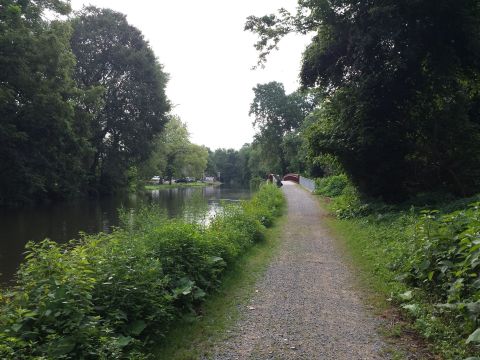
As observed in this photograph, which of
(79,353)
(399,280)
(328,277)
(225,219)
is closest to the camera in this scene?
(79,353)

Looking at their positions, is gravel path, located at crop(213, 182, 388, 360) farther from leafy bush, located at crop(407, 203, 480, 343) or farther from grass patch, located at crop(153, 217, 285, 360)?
leafy bush, located at crop(407, 203, 480, 343)

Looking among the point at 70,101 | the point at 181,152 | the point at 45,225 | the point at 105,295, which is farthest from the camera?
the point at 181,152

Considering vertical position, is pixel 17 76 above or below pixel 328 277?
above

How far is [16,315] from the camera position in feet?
13.5

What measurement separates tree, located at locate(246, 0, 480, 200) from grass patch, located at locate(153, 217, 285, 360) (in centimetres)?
766

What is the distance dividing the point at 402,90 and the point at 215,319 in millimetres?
11755

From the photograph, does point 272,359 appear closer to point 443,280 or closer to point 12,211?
point 443,280

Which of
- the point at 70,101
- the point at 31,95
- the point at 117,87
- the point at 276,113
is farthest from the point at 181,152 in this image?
the point at 31,95

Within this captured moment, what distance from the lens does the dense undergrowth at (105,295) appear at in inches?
155

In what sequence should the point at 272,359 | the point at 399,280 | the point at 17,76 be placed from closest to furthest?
the point at 272,359 < the point at 399,280 < the point at 17,76

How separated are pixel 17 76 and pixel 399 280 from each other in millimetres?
26384

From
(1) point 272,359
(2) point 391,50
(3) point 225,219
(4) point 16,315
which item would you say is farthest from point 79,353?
(2) point 391,50

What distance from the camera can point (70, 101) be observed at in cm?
3119

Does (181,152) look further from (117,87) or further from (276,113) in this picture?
(117,87)
